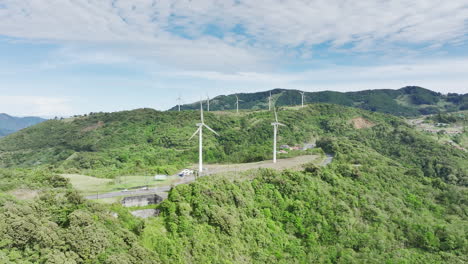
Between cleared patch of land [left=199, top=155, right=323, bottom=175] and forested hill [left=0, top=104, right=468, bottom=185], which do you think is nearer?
cleared patch of land [left=199, top=155, right=323, bottom=175]

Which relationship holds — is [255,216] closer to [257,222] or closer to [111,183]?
[257,222]

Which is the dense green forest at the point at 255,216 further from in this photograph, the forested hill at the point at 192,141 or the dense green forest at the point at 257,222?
the forested hill at the point at 192,141

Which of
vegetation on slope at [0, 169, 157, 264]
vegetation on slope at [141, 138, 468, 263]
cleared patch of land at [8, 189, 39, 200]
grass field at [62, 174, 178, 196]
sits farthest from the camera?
grass field at [62, 174, 178, 196]

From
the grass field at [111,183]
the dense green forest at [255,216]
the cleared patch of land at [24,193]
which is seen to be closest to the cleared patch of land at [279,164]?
the dense green forest at [255,216]

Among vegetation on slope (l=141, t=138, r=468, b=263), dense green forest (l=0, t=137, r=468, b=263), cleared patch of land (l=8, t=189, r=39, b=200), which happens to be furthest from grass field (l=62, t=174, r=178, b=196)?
vegetation on slope (l=141, t=138, r=468, b=263)

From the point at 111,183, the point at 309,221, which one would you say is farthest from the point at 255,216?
the point at 111,183

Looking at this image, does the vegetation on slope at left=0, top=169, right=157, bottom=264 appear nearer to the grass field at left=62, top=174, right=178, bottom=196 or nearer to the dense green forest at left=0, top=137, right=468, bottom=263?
the dense green forest at left=0, top=137, right=468, bottom=263

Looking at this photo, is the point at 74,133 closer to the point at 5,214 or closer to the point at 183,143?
the point at 183,143

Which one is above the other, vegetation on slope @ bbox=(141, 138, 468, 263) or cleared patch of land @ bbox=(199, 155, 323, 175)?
cleared patch of land @ bbox=(199, 155, 323, 175)

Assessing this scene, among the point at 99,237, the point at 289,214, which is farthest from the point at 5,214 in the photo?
the point at 289,214
